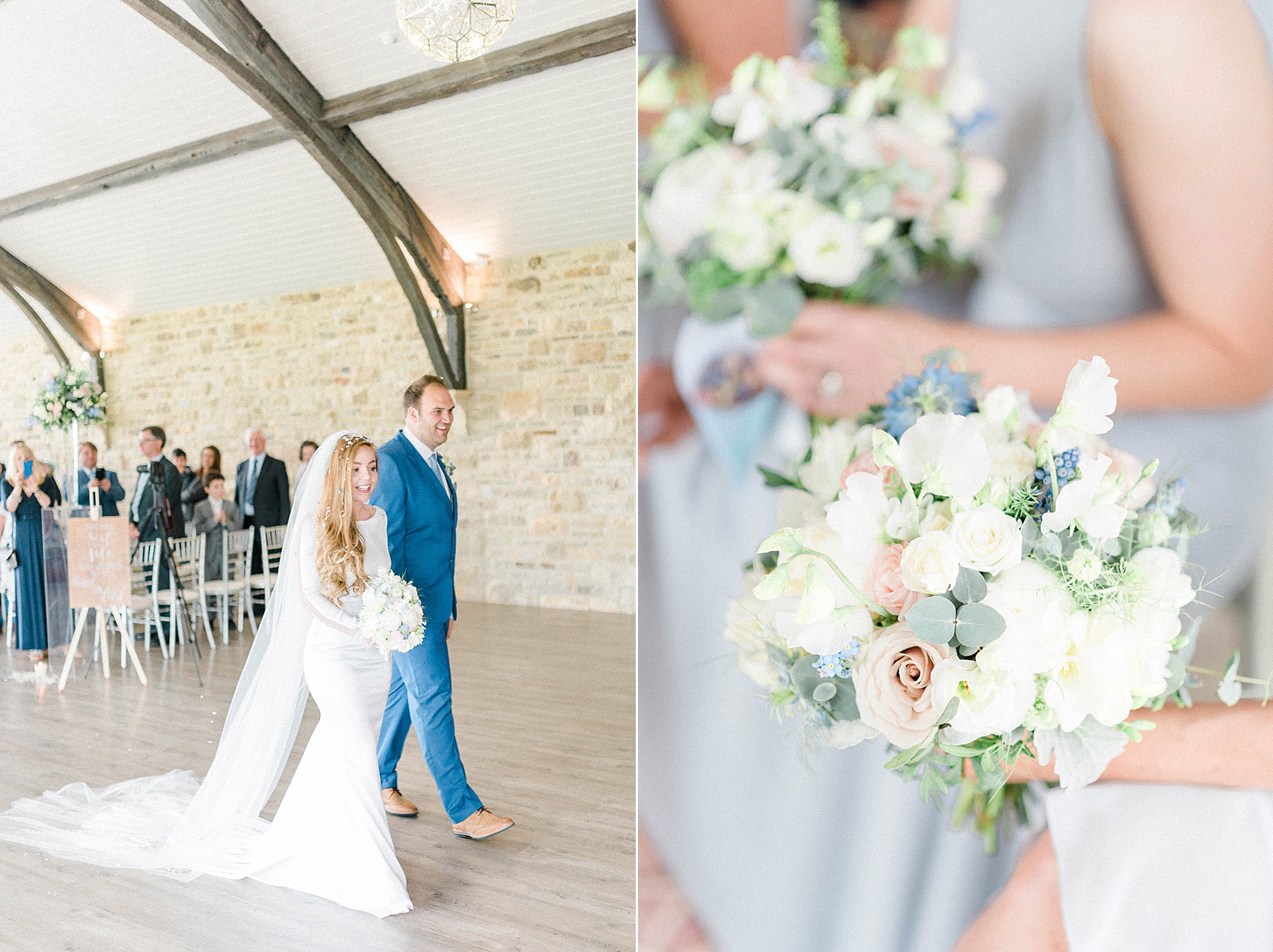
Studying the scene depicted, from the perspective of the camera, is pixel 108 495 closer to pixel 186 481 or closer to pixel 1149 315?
pixel 186 481

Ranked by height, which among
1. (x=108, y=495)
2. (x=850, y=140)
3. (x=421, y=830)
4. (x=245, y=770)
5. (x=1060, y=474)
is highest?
(x=850, y=140)

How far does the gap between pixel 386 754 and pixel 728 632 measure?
279cm

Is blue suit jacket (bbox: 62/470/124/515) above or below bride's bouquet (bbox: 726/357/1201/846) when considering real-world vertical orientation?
above

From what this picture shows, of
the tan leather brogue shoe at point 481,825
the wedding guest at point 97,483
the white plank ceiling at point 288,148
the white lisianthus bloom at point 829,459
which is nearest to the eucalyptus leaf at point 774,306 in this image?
the white lisianthus bloom at point 829,459

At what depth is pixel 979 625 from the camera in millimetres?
984

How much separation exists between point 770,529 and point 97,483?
7.33 m

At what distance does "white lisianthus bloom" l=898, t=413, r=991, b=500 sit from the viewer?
1007 millimetres

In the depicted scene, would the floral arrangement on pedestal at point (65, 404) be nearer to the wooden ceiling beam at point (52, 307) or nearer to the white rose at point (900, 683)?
the wooden ceiling beam at point (52, 307)

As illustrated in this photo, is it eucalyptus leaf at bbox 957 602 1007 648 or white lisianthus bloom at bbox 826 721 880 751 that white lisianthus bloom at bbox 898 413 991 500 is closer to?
eucalyptus leaf at bbox 957 602 1007 648

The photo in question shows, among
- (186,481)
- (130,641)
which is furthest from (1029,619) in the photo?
(186,481)

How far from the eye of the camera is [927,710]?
3.31 ft

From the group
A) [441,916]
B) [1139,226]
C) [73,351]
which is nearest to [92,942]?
[441,916]

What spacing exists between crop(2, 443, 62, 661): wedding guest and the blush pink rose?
22.6 feet

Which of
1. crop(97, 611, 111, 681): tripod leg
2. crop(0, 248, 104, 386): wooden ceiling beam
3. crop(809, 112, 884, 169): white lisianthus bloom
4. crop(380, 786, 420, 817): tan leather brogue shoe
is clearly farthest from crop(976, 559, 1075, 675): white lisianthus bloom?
crop(0, 248, 104, 386): wooden ceiling beam
